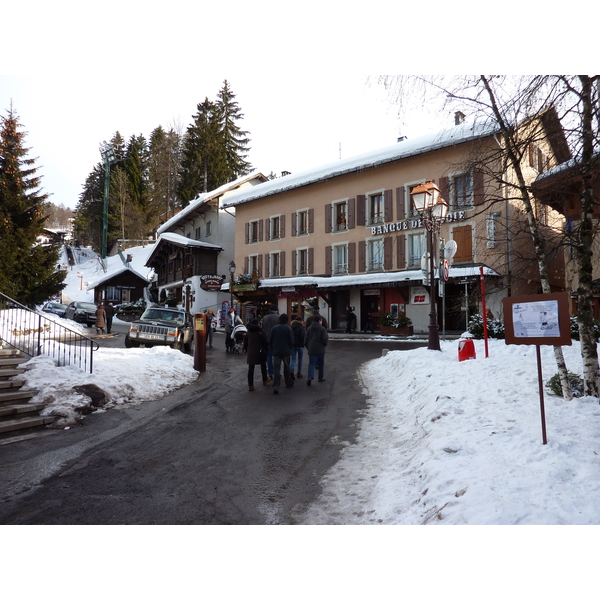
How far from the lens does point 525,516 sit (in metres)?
3.07

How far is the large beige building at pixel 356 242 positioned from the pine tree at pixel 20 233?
517 inches

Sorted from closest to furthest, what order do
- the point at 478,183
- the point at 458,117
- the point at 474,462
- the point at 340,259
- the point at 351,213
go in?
the point at 474,462 < the point at 478,183 < the point at 458,117 < the point at 351,213 < the point at 340,259

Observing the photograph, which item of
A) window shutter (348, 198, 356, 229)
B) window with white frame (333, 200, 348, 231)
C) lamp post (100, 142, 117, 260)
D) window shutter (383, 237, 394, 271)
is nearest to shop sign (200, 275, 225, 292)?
window with white frame (333, 200, 348, 231)

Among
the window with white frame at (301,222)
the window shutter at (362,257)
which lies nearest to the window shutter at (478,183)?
the window shutter at (362,257)

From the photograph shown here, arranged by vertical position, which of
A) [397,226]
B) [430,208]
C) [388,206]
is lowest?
[430,208]

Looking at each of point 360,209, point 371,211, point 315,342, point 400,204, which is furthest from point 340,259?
point 315,342

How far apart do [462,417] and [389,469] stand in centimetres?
142

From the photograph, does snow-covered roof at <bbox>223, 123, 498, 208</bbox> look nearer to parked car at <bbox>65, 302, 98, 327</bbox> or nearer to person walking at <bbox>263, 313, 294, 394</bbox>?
parked car at <bbox>65, 302, 98, 327</bbox>

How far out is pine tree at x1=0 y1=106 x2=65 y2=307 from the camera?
18.2 m

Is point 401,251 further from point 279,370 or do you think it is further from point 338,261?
point 279,370

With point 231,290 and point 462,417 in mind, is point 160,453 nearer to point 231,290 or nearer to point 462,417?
point 462,417

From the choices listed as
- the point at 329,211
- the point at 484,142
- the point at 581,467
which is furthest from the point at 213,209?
the point at 581,467

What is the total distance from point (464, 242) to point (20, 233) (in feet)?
72.7

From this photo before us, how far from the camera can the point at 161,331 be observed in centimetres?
1538
